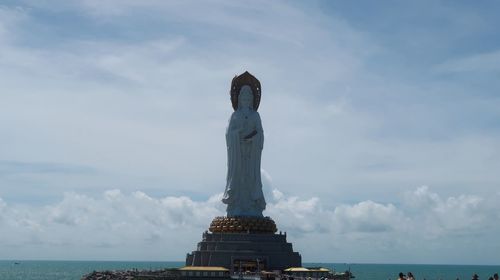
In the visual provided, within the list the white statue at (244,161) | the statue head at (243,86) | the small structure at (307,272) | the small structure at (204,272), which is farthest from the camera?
the statue head at (243,86)

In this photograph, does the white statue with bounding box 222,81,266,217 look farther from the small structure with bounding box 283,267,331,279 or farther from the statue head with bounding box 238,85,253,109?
the small structure with bounding box 283,267,331,279

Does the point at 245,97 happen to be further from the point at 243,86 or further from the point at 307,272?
the point at 307,272

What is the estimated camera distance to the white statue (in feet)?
137

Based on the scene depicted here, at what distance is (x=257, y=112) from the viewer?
42688 mm

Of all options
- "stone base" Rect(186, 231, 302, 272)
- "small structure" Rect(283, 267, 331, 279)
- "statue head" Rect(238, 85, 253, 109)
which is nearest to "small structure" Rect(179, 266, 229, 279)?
"stone base" Rect(186, 231, 302, 272)

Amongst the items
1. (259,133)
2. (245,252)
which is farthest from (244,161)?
(245,252)

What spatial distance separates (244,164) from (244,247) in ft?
19.2

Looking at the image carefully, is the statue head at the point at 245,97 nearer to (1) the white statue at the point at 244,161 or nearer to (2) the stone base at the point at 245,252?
(1) the white statue at the point at 244,161

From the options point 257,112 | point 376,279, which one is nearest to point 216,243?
point 257,112

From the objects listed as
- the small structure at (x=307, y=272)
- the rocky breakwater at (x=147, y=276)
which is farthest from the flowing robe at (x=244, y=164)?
the small structure at (x=307, y=272)

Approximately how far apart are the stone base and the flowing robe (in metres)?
2.72

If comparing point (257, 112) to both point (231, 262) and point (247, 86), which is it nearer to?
point (247, 86)

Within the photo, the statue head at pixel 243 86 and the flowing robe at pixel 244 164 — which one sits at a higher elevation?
the statue head at pixel 243 86

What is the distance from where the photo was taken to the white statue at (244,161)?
4169cm
